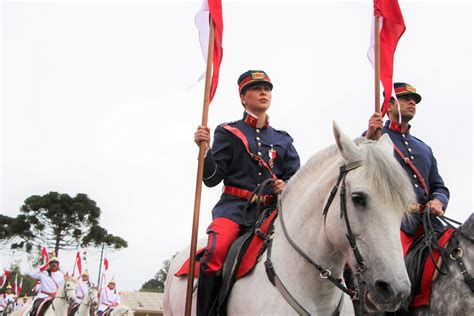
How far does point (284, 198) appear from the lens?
5.07 m

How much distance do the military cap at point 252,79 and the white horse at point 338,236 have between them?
1.56 m

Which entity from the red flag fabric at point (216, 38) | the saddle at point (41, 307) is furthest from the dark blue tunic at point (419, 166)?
the saddle at point (41, 307)

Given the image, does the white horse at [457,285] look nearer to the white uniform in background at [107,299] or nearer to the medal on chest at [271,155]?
the medal on chest at [271,155]

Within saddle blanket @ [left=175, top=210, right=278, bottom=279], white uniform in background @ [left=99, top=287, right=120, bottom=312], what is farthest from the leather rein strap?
white uniform in background @ [left=99, top=287, right=120, bottom=312]

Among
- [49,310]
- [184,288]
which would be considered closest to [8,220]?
[49,310]

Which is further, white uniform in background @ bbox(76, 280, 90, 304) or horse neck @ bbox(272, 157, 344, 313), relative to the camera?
white uniform in background @ bbox(76, 280, 90, 304)

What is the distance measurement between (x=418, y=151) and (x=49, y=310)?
16371mm

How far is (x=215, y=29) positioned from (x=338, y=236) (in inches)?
135

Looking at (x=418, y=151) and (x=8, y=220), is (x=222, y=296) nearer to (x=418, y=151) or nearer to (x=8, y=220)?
(x=418, y=151)

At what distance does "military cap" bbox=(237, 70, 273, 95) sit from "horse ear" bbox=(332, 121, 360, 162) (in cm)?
200

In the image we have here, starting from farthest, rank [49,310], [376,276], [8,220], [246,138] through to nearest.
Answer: [8,220], [49,310], [246,138], [376,276]

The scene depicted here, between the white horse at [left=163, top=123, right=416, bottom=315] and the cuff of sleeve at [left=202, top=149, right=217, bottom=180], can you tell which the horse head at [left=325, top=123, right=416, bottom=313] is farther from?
the cuff of sleeve at [left=202, top=149, right=217, bottom=180]

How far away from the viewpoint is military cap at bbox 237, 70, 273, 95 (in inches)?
241

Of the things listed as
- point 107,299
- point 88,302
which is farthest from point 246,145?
point 107,299
